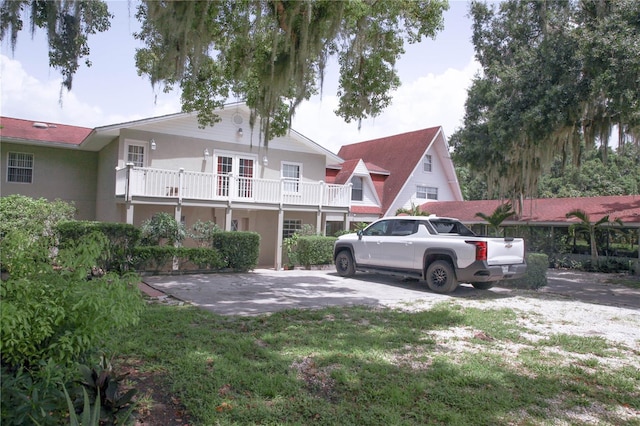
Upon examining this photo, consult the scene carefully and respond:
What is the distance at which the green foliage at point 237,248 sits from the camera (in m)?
14.9

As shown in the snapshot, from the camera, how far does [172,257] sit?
14.0 meters

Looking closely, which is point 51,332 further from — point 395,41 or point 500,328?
point 395,41

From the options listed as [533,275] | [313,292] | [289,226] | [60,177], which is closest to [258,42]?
[313,292]

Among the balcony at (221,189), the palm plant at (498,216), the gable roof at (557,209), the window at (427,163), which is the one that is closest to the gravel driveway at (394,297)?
the balcony at (221,189)

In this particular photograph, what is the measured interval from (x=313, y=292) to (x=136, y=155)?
10558mm

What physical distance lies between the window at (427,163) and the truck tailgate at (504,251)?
673 inches

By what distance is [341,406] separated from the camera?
13.8 feet

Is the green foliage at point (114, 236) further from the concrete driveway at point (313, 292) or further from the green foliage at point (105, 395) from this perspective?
the green foliage at point (105, 395)

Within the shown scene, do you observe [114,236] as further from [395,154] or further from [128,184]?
[395,154]

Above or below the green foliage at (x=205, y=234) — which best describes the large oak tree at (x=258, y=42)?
above

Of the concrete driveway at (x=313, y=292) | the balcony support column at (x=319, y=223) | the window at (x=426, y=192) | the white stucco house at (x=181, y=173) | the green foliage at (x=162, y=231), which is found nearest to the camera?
the concrete driveway at (x=313, y=292)

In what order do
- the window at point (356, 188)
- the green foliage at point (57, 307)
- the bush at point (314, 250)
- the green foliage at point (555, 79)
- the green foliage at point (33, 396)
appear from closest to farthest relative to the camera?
1. the green foliage at point (33, 396)
2. the green foliage at point (57, 307)
3. the green foliage at point (555, 79)
4. the bush at point (314, 250)
5. the window at point (356, 188)

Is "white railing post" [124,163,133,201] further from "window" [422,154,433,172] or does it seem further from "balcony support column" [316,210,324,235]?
"window" [422,154,433,172]

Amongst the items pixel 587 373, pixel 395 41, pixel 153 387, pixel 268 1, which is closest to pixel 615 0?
pixel 395 41
